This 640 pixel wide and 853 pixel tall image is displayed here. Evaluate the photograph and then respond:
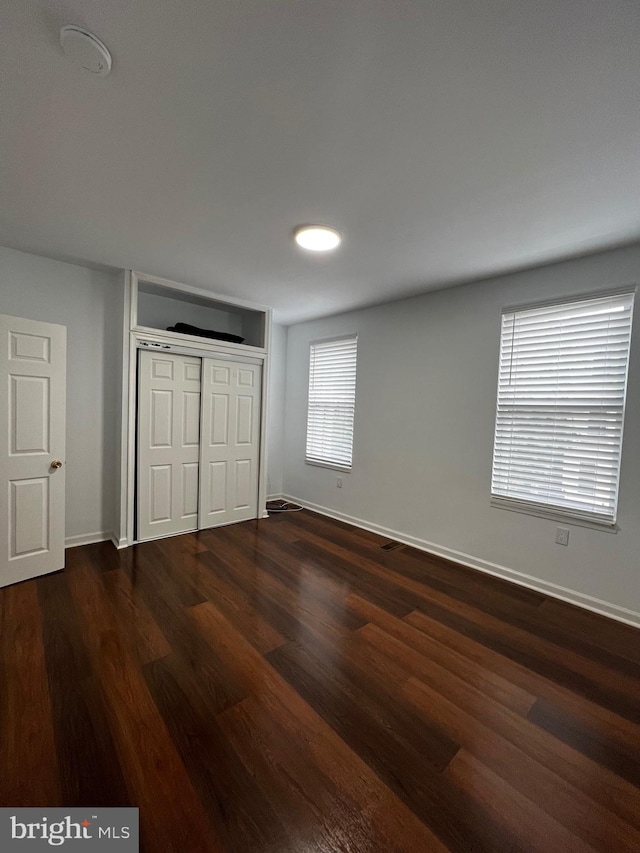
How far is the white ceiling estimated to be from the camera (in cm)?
110

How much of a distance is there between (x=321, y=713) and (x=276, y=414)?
3.95 meters

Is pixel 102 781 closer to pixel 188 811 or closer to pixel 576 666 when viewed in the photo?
pixel 188 811

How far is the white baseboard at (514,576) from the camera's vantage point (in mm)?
2488

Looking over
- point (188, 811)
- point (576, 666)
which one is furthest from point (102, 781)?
point (576, 666)

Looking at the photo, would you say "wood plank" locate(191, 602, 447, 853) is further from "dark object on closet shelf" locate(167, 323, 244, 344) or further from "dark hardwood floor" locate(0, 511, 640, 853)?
"dark object on closet shelf" locate(167, 323, 244, 344)

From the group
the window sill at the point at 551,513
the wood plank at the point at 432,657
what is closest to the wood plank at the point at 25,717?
the wood plank at the point at 432,657

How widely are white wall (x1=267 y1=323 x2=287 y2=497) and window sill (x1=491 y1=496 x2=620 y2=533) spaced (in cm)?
306

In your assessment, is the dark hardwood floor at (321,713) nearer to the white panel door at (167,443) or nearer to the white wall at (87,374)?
the white wall at (87,374)

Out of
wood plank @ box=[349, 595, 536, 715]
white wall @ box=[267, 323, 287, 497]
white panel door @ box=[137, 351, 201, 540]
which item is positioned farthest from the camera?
white wall @ box=[267, 323, 287, 497]

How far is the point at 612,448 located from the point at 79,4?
3.48 metres

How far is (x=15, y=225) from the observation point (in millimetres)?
2508

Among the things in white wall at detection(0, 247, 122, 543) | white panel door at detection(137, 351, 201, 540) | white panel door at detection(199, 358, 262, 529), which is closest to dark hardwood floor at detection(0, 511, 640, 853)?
white wall at detection(0, 247, 122, 543)

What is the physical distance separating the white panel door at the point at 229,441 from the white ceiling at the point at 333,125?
1603mm

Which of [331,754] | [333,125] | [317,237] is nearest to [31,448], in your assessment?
[317,237]
